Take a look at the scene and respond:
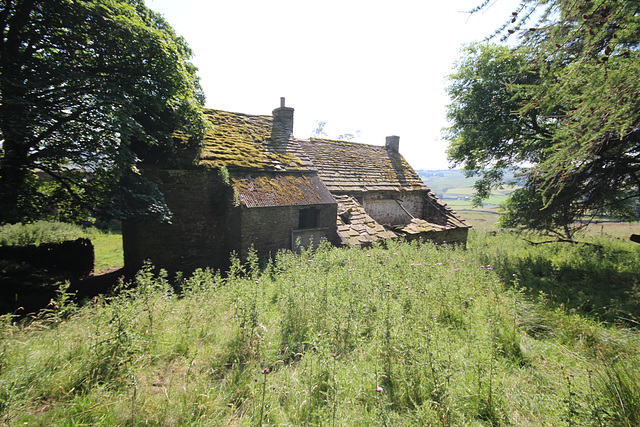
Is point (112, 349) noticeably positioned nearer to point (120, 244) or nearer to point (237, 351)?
point (237, 351)

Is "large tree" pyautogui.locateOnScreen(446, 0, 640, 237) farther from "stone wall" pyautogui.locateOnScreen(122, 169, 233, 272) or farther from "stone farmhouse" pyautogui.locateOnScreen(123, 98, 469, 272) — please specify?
"stone wall" pyautogui.locateOnScreen(122, 169, 233, 272)

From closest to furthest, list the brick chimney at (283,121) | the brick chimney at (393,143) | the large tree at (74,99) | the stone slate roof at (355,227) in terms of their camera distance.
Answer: the large tree at (74,99) < the stone slate roof at (355,227) < the brick chimney at (283,121) < the brick chimney at (393,143)

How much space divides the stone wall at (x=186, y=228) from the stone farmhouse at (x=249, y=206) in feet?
0.11

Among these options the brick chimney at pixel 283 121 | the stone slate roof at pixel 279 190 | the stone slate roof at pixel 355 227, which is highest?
the brick chimney at pixel 283 121

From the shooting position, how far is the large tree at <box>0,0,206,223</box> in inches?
228

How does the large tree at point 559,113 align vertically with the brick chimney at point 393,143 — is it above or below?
below

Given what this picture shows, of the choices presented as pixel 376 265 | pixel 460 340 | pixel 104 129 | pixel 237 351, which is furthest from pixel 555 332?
pixel 104 129

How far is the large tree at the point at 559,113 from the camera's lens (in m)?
3.99

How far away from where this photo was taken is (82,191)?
7285mm

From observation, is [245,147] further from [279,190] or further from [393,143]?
[393,143]

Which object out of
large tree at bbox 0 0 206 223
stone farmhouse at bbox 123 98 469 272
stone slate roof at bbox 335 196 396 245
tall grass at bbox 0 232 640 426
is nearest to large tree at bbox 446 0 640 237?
tall grass at bbox 0 232 640 426

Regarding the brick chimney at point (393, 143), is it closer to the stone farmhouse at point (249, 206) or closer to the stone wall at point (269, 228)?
the stone farmhouse at point (249, 206)

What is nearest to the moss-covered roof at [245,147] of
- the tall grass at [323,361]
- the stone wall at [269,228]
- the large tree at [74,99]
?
the stone wall at [269,228]

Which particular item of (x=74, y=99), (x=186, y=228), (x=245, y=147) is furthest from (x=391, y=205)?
(x=74, y=99)
